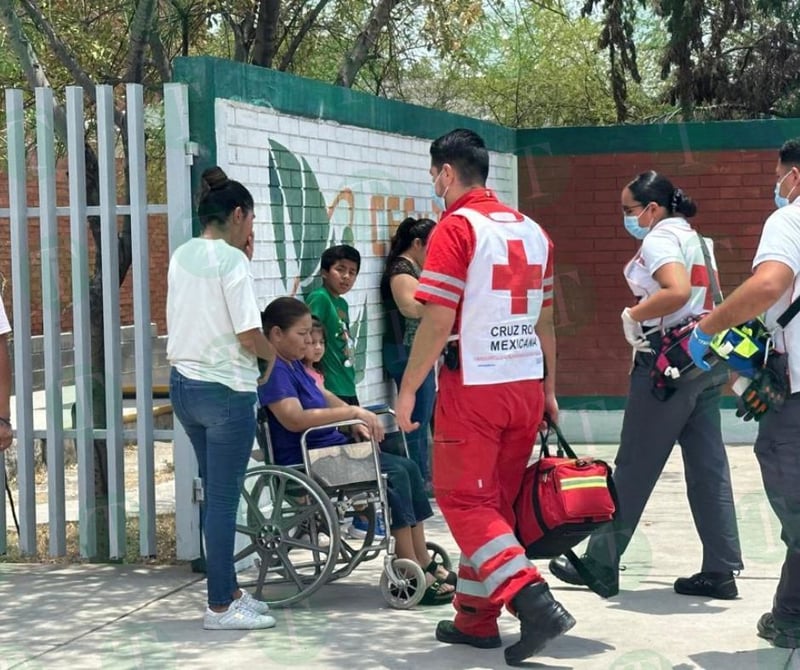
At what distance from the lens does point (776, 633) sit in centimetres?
548

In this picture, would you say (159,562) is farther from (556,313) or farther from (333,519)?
(556,313)

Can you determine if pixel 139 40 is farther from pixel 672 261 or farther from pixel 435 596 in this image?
pixel 435 596

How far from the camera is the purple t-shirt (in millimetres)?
6320

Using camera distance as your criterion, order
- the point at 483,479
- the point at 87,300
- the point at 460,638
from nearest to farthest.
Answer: the point at 483,479 → the point at 460,638 → the point at 87,300

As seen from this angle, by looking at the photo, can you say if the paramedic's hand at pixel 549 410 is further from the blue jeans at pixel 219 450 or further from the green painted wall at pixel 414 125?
the green painted wall at pixel 414 125

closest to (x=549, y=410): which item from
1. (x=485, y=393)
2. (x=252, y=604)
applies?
(x=485, y=393)

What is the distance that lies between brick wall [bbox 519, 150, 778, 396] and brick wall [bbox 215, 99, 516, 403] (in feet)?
6.60

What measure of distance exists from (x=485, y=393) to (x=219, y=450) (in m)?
1.13

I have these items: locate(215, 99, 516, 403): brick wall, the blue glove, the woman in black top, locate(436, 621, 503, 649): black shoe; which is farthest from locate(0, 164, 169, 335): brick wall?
the blue glove

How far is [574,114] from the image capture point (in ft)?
101

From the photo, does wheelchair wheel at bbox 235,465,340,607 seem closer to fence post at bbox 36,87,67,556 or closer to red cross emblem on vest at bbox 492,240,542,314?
red cross emblem on vest at bbox 492,240,542,314

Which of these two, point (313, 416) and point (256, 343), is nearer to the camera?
point (256, 343)

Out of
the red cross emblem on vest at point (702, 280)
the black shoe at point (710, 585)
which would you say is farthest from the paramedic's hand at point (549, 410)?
the black shoe at point (710, 585)

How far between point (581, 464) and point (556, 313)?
22.6 ft
